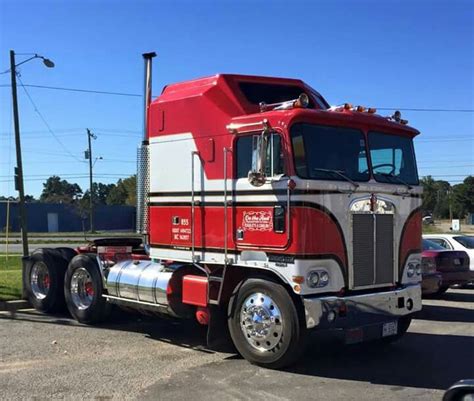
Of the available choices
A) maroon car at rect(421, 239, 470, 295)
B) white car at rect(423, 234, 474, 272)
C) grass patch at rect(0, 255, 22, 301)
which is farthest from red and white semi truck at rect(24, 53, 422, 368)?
white car at rect(423, 234, 474, 272)

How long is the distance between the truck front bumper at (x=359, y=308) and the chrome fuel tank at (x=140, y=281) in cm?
249

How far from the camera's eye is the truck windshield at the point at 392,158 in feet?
26.2

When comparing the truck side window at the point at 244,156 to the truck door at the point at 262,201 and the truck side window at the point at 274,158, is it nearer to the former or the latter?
the truck door at the point at 262,201

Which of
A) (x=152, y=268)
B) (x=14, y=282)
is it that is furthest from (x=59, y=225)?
(x=152, y=268)

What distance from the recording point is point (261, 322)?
23.6 feet

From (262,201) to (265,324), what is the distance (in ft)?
4.87

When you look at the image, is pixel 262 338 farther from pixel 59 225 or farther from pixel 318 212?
pixel 59 225

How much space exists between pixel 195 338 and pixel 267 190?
2981 millimetres

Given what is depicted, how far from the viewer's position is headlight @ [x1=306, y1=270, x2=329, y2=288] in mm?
6930

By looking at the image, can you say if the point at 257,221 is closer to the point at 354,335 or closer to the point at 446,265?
the point at 354,335

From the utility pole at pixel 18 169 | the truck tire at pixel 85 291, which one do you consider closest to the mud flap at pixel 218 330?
the truck tire at pixel 85 291

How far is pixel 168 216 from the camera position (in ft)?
28.9

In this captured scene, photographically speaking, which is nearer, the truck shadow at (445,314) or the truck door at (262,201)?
the truck door at (262,201)

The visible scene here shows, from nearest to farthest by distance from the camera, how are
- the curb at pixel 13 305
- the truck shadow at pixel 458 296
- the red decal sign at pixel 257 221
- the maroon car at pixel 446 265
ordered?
1. the red decal sign at pixel 257 221
2. the curb at pixel 13 305
3. the maroon car at pixel 446 265
4. the truck shadow at pixel 458 296
